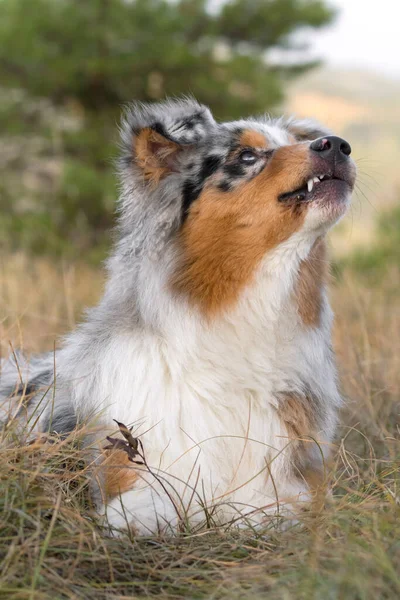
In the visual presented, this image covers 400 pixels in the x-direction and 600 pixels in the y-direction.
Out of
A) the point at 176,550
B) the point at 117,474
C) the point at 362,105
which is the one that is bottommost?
the point at 176,550

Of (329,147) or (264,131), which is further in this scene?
(264,131)

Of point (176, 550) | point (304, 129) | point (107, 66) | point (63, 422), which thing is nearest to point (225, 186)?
point (304, 129)

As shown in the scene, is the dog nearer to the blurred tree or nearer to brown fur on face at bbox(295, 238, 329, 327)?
brown fur on face at bbox(295, 238, 329, 327)

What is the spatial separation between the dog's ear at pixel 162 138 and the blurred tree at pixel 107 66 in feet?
23.2

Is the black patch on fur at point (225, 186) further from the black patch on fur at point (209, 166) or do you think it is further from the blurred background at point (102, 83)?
the blurred background at point (102, 83)

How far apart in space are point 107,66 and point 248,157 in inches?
318

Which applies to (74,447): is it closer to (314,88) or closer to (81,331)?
(81,331)

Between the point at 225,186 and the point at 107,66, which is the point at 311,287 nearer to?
the point at 225,186

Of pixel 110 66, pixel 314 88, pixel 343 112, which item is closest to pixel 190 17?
pixel 110 66

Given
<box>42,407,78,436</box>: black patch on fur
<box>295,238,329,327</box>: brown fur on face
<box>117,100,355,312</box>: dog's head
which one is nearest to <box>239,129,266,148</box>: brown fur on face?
<box>117,100,355,312</box>: dog's head

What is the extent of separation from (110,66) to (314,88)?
3528cm

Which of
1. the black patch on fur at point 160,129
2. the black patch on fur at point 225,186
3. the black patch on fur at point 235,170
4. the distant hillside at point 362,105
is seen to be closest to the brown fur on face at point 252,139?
the black patch on fur at point 235,170

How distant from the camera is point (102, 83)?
442 inches

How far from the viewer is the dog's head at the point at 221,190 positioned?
3.06 m
